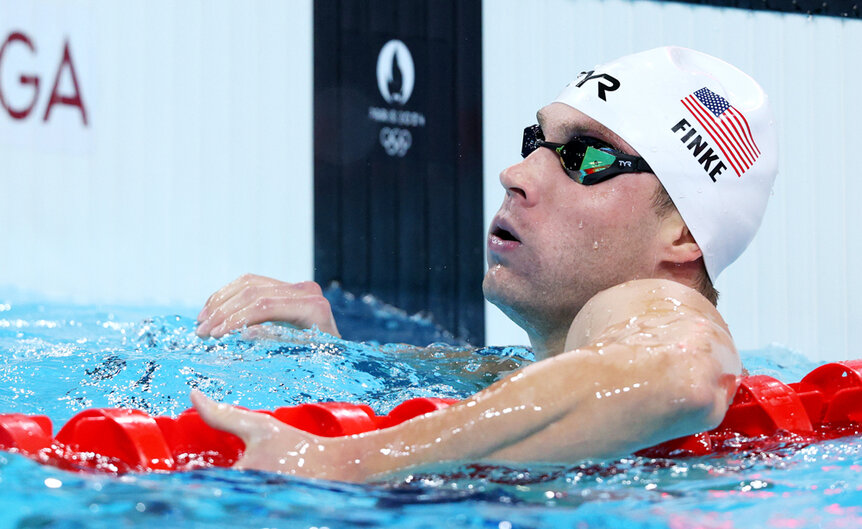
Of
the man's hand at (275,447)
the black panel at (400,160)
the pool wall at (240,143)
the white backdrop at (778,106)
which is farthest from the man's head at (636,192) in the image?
the white backdrop at (778,106)

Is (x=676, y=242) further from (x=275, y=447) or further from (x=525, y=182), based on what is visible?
(x=275, y=447)

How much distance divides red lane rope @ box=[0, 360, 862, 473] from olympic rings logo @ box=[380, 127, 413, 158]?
19.0 ft

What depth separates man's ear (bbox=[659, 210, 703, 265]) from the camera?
6.58 feet

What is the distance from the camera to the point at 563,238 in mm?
1932

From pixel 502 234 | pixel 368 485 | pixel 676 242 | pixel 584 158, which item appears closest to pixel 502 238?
pixel 502 234

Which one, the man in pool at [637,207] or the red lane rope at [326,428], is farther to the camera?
the man in pool at [637,207]

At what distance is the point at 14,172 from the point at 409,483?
236 inches

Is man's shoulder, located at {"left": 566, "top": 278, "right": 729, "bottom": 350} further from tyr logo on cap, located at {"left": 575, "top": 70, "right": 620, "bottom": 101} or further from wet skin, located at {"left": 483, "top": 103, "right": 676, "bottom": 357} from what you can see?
tyr logo on cap, located at {"left": 575, "top": 70, "right": 620, "bottom": 101}

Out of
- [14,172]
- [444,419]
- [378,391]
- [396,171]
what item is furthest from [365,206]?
[444,419]

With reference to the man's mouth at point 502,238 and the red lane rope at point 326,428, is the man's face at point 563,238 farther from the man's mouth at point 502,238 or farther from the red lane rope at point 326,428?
the red lane rope at point 326,428

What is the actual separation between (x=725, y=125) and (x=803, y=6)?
8282 mm

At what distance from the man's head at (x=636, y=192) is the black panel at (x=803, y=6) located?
24.7 ft

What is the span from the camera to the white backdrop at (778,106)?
27.7 ft

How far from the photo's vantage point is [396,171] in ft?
25.4
